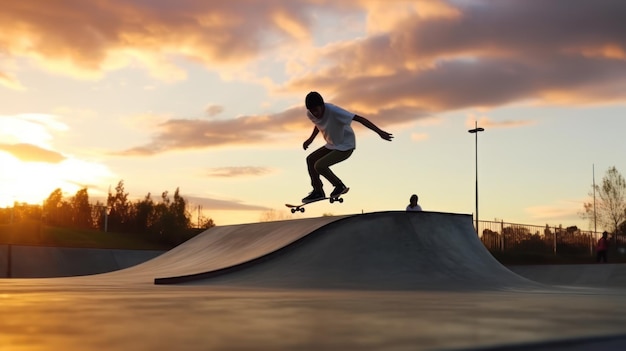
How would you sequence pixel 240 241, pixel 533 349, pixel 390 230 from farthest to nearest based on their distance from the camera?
1. pixel 240 241
2. pixel 390 230
3. pixel 533 349

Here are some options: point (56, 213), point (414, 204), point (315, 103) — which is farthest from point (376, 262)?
point (56, 213)

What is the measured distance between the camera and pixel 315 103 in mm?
10102

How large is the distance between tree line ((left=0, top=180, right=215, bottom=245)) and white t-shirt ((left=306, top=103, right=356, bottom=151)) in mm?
32458

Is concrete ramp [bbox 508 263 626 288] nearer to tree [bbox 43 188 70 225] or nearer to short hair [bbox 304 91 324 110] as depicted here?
short hair [bbox 304 91 324 110]

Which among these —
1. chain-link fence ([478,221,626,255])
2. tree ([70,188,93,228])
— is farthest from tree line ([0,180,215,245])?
chain-link fence ([478,221,626,255])

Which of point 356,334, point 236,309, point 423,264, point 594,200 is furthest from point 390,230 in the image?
point 594,200

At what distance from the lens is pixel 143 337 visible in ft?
7.03

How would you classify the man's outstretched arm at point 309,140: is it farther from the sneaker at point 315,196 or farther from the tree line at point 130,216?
the tree line at point 130,216

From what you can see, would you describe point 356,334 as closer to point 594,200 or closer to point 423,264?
point 423,264

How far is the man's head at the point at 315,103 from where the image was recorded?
33.0 ft

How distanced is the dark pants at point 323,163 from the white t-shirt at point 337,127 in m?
0.13

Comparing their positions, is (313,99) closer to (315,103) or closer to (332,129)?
(315,103)

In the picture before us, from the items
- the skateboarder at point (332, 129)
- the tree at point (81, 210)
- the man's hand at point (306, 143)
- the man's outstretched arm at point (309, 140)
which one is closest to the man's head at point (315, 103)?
the skateboarder at point (332, 129)

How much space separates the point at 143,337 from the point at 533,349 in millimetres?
1387
